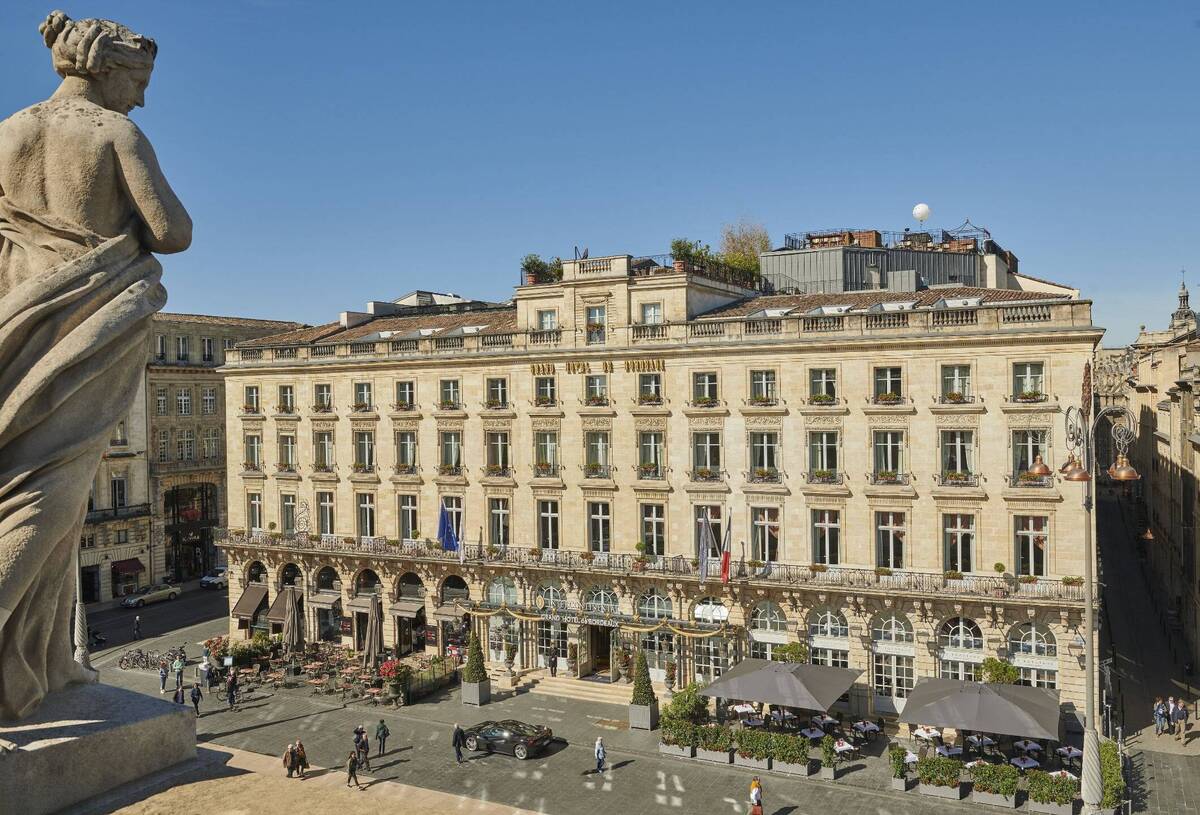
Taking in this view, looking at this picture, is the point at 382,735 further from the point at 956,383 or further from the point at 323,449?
the point at 956,383

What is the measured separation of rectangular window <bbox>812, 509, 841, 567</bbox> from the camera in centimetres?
4238

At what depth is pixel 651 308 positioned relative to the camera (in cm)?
4719

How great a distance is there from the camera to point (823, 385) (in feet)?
140

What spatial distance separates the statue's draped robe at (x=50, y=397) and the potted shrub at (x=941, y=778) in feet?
100

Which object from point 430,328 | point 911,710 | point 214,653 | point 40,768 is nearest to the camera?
point 40,768

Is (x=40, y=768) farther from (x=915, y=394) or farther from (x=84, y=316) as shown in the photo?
(x=915, y=394)

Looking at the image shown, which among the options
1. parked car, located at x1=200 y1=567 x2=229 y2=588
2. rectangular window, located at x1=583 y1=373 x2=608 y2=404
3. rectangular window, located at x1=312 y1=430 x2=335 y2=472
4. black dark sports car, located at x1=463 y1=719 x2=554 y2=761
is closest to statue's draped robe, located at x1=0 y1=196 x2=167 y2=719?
black dark sports car, located at x1=463 y1=719 x2=554 y2=761

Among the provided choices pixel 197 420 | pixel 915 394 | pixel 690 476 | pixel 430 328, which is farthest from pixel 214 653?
pixel 915 394

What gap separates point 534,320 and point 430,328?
8465mm

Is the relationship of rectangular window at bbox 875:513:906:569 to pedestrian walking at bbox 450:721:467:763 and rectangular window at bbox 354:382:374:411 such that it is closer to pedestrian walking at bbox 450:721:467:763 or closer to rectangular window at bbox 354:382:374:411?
pedestrian walking at bbox 450:721:467:763

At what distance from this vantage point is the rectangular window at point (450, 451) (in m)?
51.1

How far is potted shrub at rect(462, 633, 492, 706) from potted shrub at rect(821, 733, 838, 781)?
16.5 m

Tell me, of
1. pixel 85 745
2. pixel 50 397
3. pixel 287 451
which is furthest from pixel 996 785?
pixel 287 451

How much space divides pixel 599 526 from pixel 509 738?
13111mm
